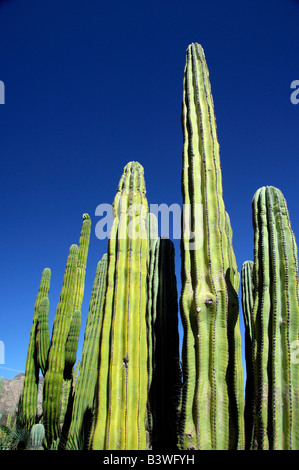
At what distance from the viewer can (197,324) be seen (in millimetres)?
2631

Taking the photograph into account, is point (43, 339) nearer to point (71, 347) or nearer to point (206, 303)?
point (71, 347)

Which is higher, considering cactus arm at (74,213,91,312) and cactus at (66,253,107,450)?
cactus arm at (74,213,91,312)

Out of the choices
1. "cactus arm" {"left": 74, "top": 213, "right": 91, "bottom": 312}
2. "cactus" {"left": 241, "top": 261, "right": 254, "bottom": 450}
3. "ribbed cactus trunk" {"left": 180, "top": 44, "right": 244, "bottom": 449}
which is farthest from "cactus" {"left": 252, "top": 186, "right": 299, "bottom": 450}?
"cactus arm" {"left": 74, "top": 213, "right": 91, "bottom": 312}

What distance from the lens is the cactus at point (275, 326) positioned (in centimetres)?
237

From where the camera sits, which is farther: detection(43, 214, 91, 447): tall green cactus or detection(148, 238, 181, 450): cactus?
detection(43, 214, 91, 447): tall green cactus

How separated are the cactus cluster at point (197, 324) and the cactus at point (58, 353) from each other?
2.88 m

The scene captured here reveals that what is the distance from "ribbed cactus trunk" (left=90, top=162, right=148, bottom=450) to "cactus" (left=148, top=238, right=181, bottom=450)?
1.76ft

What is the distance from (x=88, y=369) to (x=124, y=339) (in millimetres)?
3348

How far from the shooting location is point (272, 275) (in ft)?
9.30

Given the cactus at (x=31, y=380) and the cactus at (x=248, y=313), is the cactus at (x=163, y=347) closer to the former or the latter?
the cactus at (x=248, y=313)

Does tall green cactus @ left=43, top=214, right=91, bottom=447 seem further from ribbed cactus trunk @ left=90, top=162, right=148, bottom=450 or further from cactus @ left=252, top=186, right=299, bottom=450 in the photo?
cactus @ left=252, top=186, right=299, bottom=450

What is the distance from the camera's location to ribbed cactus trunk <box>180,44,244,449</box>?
2.40m

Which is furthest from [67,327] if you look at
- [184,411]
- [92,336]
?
[184,411]

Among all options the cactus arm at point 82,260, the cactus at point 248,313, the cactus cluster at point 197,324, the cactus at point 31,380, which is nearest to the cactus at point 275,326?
the cactus cluster at point 197,324
